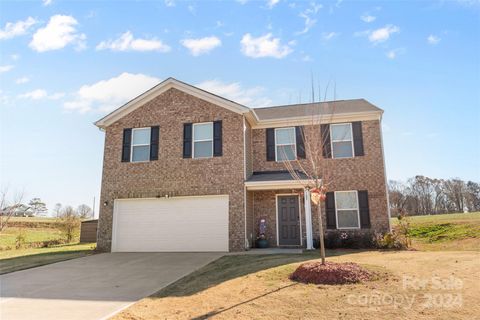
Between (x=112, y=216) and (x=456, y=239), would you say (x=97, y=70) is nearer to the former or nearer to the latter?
(x=112, y=216)

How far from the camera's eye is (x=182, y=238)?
14.8 meters

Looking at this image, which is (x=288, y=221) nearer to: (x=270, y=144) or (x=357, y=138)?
(x=270, y=144)

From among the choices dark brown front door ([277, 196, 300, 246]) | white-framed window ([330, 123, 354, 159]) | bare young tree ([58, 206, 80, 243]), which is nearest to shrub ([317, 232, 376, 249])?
dark brown front door ([277, 196, 300, 246])

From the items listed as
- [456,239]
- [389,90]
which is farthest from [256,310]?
[456,239]

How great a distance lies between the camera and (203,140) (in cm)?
1542

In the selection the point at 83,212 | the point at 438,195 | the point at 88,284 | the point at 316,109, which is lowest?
the point at 88,284

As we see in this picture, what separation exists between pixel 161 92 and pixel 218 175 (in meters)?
5.29

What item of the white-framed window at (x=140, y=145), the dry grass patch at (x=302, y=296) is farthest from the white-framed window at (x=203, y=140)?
the dry grass patch at (x=302, y=296)

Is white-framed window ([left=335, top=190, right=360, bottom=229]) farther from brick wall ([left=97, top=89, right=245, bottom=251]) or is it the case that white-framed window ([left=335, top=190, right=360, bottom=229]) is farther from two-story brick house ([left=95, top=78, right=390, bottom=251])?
brick wall ([left=97, top=89, right=245, bottom=251])

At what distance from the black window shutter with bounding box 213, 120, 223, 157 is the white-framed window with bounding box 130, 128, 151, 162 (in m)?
3.46

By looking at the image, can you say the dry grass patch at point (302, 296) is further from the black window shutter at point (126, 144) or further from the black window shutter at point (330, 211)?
the black window shutter at point (126, 144)

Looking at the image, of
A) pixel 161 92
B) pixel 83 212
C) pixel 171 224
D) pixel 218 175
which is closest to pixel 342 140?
pixel 218 175

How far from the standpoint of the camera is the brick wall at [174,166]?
14.6 meters

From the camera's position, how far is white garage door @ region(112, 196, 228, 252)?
14.5 m
